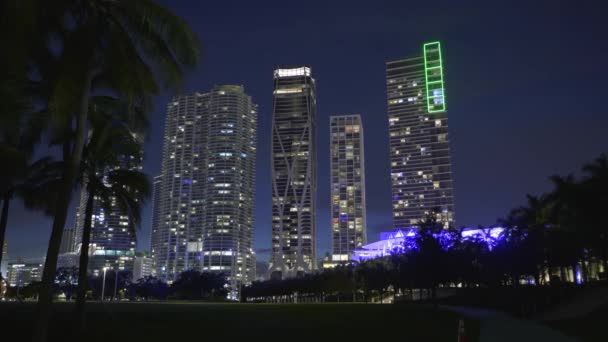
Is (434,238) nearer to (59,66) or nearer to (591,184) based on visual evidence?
(591,184)

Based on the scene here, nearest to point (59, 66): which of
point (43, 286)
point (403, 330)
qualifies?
point (43, 286)

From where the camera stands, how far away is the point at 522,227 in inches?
2108

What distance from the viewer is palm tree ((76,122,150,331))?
1809cm

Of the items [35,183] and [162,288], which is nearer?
[35,183]

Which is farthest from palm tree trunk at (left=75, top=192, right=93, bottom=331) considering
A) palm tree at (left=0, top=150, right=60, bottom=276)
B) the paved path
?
the paved path

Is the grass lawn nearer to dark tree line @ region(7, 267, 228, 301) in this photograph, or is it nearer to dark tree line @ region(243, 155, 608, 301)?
dark tree line @ region(243, 155, 608, 301)

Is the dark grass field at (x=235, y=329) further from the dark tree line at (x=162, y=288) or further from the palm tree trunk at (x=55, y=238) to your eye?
the dark tree line at (x=162, y=288)

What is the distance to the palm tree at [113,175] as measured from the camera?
18.1 m

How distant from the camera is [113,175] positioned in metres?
18.9

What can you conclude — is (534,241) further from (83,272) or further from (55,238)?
(55,238)

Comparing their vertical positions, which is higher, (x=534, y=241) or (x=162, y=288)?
(x=534, y=241)

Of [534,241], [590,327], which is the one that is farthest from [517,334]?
[534,241]

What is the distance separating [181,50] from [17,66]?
316 cm

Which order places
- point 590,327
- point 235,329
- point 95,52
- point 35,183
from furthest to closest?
1. point 590,327
2. point 235,329
3. point 35,183
4. point 95,52
